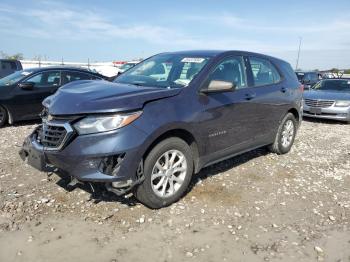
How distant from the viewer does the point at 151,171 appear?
3832mm

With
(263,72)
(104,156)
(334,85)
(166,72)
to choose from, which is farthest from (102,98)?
(334,85)

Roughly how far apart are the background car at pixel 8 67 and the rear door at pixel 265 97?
14.4 m

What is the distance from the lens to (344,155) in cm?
686

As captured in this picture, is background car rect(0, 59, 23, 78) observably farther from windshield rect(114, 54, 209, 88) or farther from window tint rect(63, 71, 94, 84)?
windshield rect(114, 54, 209, 88)

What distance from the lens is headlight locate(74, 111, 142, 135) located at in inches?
139

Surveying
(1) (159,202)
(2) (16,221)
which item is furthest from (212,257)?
(2) (16,221)

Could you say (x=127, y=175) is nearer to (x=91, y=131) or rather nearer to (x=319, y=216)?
(x=91, y=131)

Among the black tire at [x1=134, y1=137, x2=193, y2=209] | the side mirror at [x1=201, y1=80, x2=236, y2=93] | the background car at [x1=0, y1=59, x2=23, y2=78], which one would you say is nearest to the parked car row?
the side mirror at [x1=201, y1=80, x2=236, y2=93]

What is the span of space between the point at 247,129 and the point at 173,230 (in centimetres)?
211

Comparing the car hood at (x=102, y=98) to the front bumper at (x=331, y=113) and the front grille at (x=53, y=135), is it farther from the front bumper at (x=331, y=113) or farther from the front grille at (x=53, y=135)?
the front bumper at (x=331, y=113)

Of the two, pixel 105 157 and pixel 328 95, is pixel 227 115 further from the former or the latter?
pixel 328 95

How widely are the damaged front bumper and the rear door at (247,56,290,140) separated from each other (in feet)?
7.21

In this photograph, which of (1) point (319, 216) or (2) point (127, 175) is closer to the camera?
(2) point (127, 175)

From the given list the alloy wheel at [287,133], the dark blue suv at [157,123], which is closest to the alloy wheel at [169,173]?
the dark blue suv at [157,123]
